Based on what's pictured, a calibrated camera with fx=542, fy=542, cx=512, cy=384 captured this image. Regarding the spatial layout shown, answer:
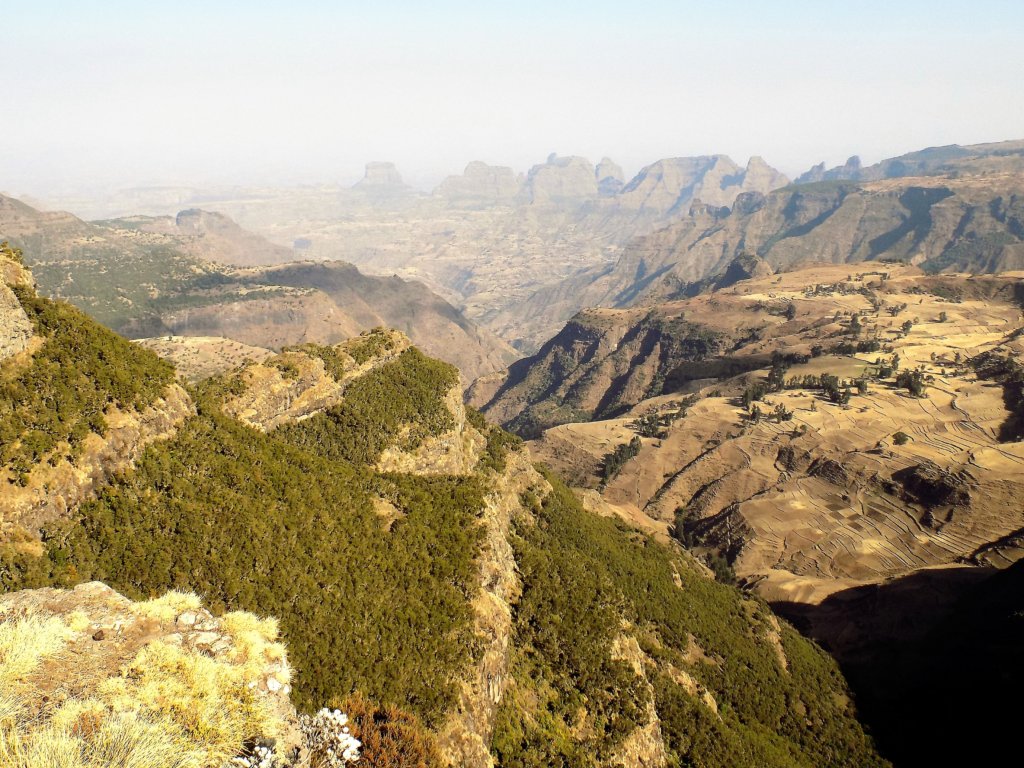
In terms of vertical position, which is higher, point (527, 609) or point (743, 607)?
point (527, 609)

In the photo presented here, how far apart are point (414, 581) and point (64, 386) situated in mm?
22728

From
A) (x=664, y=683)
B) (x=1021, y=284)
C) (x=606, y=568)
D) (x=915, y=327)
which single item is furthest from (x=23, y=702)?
(x=1021, y=284)

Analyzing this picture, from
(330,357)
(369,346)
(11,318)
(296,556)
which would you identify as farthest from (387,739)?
(369,346)

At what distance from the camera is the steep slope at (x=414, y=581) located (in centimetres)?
2748

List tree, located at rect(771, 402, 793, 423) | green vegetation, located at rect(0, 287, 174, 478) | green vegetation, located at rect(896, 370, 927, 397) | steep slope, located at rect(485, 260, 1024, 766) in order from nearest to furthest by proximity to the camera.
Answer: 1. green vegetation, located at rect(0, 287, 174, 478)
2. steep slope, located at rect(485, 260, 1024, 766)
3. green vegetation, located at rect(896, 370, 927, 397)
4. tree, located at rect(771, 402, 793, 423)

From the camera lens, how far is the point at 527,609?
4022 centimetres

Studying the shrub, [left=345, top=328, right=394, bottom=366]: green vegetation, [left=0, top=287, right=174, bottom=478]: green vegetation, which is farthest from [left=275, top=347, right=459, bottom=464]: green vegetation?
the shrub

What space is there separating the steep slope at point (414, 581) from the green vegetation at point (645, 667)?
0.18m

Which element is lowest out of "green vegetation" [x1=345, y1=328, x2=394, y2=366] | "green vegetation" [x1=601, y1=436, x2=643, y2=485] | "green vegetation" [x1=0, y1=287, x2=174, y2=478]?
"green vegetation" [x1=601, y1=436, x2=643, y2=485]

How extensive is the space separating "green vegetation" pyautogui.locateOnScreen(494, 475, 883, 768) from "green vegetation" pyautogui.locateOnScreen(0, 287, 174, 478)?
2877cm

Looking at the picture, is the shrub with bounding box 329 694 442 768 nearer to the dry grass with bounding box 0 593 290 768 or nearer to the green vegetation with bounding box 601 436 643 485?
the dry grass with bounding box 0 593 290 768

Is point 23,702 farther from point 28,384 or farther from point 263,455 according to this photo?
point 263,455

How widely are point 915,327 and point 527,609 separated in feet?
662

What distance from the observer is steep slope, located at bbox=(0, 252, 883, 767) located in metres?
27.5
